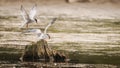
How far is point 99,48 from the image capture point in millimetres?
26734

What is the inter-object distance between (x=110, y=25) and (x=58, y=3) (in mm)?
7712

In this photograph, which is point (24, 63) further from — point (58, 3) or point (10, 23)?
point (58, 3)

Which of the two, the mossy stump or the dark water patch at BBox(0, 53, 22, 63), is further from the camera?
the mossy stump

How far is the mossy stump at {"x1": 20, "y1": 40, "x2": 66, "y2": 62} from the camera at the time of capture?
24.1m

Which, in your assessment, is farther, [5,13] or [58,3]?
[58,3]

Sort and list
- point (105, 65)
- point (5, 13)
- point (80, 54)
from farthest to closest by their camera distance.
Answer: point (5, 13) → point (80, 54) → point (105, 65)

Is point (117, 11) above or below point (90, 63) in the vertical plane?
below

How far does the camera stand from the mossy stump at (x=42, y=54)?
24.1 metres

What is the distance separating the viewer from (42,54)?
24250 millimetres

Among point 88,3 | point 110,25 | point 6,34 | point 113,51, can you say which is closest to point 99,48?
point 113,51

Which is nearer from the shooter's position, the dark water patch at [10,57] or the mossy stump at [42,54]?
the dark water patch at [10,57]

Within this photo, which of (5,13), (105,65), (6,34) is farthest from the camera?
(5,13)

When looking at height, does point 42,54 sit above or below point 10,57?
above

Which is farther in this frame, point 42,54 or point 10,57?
point 10,57
